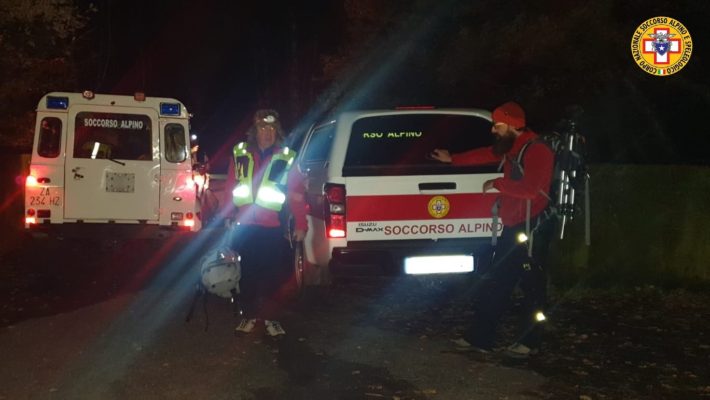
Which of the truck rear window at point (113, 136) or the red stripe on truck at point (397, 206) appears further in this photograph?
the truck rear window at point (113, 136)

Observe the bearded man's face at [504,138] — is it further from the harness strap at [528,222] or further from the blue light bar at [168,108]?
the blue light bar at [168,108]

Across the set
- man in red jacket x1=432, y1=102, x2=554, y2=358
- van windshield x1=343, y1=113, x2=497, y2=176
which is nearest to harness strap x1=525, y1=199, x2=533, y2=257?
man in red jacket x1=432, y1=102, x2=554, y2=358

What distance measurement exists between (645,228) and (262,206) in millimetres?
4646

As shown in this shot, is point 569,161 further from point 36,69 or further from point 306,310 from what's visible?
point 36,69

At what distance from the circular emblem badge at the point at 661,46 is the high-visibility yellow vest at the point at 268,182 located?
6851 millimetres

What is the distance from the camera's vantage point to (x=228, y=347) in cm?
750

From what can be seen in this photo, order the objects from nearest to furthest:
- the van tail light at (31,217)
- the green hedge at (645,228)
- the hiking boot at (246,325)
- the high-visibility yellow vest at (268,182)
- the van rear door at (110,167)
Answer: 1. the high-visibility yellow vest at (268,182)
2. the hiking boot at (246,325)
3. the green hedge at (645,228)
4. the van tail light at (31,217)
5. the van rear door at (110,167)

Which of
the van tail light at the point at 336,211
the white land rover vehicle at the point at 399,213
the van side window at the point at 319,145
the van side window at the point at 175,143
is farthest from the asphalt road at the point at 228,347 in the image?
the van side window at the point at 175,143

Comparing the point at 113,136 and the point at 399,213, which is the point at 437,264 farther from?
the point at 113,136

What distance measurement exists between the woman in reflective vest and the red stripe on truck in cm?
79

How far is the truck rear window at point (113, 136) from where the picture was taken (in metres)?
12.9

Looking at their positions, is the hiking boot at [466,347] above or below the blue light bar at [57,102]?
below

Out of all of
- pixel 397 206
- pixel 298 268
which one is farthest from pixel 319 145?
pixel 397 206

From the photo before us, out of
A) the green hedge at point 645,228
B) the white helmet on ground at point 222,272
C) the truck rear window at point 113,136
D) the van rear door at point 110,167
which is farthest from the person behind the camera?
the truck rear window at point 113,136
